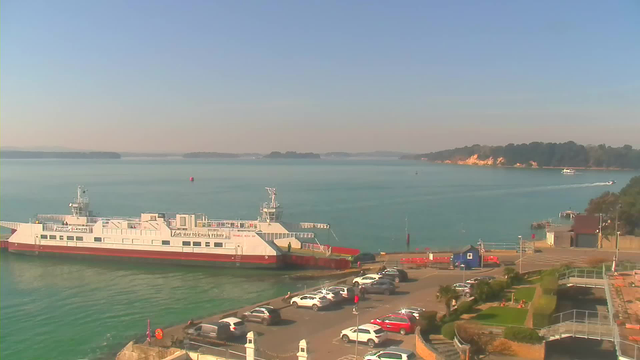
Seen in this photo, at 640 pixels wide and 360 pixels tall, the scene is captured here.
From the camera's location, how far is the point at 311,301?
18.0m

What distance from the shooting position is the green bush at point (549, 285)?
14.9 m

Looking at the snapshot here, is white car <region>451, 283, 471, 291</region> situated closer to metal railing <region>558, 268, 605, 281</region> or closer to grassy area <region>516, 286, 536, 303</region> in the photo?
grassy area <region>516, 286, 536, 303</region>

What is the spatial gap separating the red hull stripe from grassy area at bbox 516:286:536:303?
14443 mm

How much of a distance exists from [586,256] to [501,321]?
1385 centimetres

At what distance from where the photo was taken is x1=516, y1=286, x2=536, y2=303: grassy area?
17255 millimetres

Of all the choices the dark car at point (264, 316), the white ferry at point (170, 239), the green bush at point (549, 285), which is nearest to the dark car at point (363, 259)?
the white ferry at point (170, 239)

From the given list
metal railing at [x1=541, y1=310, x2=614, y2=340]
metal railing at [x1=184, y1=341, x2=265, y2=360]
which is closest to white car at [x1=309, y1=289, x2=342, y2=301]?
metal railing at [x1=184, y1=341, x2=265, y2=360]

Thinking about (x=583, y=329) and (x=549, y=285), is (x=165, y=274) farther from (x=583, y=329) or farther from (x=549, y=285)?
(x=583, y=329)

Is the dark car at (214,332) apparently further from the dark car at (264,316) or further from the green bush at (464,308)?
the green bush at (464,308)

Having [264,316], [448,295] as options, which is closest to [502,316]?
[448,295]

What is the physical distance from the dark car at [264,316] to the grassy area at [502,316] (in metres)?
5.87

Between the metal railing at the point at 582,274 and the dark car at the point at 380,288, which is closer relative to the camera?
the metal railing at the point at 582,274

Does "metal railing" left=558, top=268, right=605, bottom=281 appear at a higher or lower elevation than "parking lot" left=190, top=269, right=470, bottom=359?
higher

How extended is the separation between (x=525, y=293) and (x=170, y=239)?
824 inches
